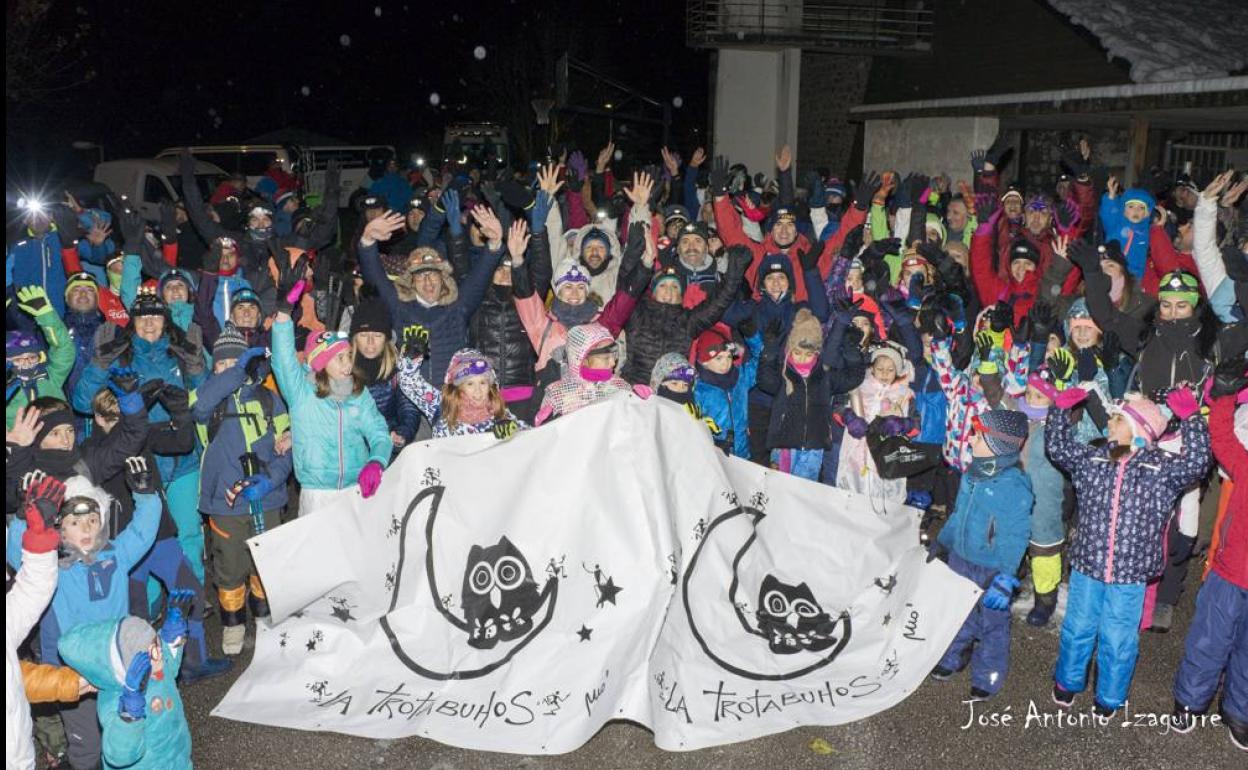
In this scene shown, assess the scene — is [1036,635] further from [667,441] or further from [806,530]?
[667,441]

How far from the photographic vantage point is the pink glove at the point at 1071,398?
4.61 metres

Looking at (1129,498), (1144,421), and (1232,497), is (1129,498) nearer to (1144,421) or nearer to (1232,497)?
(1144,421)

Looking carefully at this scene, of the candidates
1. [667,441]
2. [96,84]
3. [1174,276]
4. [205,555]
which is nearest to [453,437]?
[667,441]

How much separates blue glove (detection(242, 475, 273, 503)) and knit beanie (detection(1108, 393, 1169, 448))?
4221mm

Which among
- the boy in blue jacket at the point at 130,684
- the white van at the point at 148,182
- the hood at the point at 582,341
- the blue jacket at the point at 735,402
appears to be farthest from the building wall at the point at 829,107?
the boy in blue jacket at the point at 130,684

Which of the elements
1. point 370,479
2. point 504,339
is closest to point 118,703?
point 370,479

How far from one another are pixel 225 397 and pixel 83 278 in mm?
2167

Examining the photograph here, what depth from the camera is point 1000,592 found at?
190 inches

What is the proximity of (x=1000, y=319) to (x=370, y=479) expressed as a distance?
3.84 m

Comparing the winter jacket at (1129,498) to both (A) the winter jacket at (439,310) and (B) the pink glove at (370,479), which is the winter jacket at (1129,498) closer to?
(B) the pink glove at (370,479)

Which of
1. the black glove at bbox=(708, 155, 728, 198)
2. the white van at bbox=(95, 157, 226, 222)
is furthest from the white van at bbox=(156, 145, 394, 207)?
the black glove at bbox=(708, 155, 728, 198)

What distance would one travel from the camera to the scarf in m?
6.34

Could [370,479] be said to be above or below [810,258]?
below

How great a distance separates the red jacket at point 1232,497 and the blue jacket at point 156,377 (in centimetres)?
520
